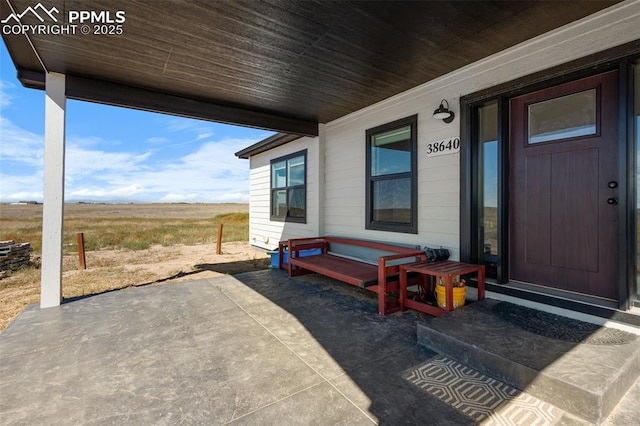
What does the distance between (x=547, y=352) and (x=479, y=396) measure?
0.58 meters

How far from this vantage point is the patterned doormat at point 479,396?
153cm

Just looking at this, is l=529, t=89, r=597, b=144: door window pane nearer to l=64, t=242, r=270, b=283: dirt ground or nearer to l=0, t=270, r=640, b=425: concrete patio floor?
l=0, t=270, r=640, b=425: concrete patio floor

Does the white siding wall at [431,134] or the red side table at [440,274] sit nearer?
the white siding wall at [431,134]

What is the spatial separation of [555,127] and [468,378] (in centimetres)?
235

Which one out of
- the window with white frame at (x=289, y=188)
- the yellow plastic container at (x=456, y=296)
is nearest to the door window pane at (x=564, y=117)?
the yellow plastic container at (x=456, y=296)

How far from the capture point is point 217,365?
2119mm

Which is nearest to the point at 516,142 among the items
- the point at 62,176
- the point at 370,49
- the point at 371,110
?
the point at 370,49

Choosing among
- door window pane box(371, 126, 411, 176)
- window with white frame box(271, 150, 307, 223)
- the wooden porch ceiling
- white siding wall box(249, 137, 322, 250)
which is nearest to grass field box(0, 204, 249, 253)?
white siding wall box(249, 137, 322, 250)

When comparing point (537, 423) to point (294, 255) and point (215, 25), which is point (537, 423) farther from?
point (294, 255)

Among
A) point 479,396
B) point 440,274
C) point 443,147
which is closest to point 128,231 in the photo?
point 443,147

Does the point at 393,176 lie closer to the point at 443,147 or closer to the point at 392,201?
the point at 392,201

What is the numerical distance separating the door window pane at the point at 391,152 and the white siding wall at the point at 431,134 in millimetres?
203

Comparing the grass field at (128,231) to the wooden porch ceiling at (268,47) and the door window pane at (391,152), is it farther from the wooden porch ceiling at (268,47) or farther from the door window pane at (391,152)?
the door window pane at (391,152)

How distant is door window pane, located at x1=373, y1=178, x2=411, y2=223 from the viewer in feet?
13.2
